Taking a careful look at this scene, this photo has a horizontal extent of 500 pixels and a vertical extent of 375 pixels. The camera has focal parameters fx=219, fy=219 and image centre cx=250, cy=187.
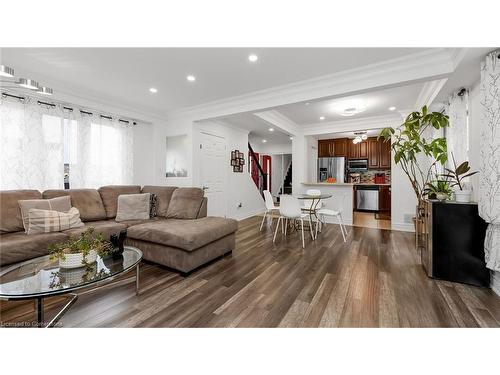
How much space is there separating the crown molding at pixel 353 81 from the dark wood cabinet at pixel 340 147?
4456 mm

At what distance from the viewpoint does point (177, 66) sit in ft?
8.79

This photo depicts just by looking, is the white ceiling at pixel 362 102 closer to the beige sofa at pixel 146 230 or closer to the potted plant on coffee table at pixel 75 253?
the beige sofa at pixel 146 230

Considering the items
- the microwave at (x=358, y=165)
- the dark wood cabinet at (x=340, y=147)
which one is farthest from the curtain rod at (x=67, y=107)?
the microwave at (x=358, y=165)

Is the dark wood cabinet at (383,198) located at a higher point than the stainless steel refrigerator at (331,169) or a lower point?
lower

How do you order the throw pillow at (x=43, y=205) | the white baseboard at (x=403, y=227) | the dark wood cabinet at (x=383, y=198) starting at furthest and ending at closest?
the dark wood cabinet at (x=383, y=198), the white baseboard at (x=403, y=227), the throw pillow at (x=43, y=205)

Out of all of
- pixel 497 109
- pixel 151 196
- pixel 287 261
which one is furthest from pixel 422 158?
pixel 151 196

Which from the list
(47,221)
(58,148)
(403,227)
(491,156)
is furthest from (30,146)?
(403,227)

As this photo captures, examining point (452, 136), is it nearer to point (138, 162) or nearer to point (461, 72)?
point (461, 72)

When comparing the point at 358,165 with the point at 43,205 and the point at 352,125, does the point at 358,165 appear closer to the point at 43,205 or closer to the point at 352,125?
the point at 352,125

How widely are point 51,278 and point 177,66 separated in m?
2.47

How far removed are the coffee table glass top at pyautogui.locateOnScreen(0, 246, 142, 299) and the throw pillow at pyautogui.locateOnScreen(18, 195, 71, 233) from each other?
0.92 m

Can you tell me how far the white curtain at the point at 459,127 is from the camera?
2.73 metres
